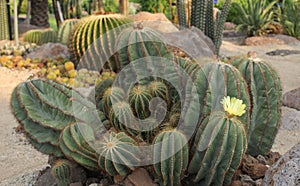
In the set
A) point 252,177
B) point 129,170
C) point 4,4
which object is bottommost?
point 252,177

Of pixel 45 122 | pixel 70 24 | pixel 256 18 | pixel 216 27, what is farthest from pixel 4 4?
pixel 45 122

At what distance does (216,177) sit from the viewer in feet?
6.16

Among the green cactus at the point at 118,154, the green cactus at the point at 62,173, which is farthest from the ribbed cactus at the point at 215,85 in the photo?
the green cactus at the point at 62,173

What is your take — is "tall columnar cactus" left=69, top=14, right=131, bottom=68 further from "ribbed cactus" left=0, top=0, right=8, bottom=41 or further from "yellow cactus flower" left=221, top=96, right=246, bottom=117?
"yellow cactus flower" left=221, top=96, right=246, bottom=117

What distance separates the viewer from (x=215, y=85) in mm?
1976

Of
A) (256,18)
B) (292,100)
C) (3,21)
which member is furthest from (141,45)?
(256,18)

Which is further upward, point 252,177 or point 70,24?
point 70,24

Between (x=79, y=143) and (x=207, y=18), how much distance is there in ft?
21.3

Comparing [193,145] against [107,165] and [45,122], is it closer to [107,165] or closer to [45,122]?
[107,165]

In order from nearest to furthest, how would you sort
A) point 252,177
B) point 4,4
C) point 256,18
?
point 252,177 → point 4,4 → point 256,18

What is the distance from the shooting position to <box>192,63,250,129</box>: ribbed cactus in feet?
6.47

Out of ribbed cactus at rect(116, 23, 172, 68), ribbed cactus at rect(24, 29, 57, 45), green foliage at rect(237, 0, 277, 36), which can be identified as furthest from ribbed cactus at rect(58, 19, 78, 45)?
ribbed cactus at rect(116, 23, 172, 68)

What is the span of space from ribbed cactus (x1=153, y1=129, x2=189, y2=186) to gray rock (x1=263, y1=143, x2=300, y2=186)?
1.20ft

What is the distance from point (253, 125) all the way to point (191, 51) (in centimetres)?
447
